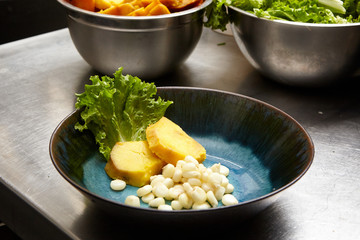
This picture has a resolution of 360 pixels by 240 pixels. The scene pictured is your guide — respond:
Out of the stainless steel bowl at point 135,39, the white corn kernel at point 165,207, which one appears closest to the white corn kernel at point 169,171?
the white corn kernel at point 165,207

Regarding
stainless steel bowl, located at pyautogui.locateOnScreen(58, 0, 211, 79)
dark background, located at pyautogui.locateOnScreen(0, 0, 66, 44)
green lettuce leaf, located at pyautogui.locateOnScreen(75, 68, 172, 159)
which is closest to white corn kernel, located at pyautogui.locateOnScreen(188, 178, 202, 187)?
green lettuce leaf, located at pyautogui.locateOnScreen(75, 68, 172, 159)

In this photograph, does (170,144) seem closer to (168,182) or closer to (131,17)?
(168,182)

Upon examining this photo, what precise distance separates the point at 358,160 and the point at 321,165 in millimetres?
108

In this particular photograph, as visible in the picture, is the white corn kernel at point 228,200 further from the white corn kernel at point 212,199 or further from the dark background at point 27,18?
the dark background at point 27,18

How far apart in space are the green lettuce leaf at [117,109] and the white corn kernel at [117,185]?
9 centimetres

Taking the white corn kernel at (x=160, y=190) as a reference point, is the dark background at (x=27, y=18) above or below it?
below

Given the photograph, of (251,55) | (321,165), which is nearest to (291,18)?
(251,55)

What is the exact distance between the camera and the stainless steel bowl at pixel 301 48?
1339 millimetres

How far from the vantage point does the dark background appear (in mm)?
2457

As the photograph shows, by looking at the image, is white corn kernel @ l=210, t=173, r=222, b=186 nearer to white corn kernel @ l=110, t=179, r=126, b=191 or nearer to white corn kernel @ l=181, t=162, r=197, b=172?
white corn kernel @ l=181, t=162, r=197, b=172

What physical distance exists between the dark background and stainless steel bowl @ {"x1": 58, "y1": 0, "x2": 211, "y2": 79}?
1173 mm

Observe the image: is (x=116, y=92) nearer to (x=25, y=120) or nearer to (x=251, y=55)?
(x=25, y=120)

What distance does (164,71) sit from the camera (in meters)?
1.49

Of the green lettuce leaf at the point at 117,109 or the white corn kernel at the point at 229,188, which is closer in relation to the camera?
the white corn kernel at the point at 229,188
